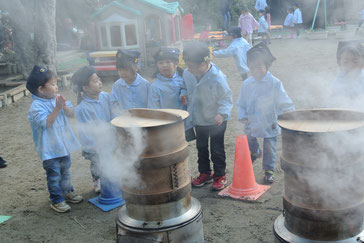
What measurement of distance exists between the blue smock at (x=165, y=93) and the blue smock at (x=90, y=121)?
505mm

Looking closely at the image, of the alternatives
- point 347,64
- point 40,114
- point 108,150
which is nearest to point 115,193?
point 108,150

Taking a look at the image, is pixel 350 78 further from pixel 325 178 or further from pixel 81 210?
pixel 81 210

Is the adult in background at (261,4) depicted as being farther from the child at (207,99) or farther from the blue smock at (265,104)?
the blue smock at (265,104)

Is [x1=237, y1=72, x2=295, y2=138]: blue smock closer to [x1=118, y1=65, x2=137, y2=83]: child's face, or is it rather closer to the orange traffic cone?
the orange traffic cone

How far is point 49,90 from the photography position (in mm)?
3496

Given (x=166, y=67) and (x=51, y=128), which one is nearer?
(x=51, y=128)

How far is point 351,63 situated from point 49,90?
2865 mm

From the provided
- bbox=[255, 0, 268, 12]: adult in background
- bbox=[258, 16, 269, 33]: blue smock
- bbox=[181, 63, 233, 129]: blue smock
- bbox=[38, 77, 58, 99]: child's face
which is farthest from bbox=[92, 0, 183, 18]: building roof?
bbox=[255, 0, 268, 12]: adult in background

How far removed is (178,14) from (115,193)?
11662 millimetres

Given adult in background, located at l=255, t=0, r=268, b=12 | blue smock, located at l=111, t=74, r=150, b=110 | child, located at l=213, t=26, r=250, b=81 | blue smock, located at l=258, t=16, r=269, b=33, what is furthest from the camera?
blue smock, located at l=258, t=16, r=269, b=33

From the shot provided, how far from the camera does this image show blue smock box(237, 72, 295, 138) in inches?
146

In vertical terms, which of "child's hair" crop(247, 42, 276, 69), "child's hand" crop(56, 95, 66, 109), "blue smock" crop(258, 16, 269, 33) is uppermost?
"blue smock" crop(258, 16, 269, 33)

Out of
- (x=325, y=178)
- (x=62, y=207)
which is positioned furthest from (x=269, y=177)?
→ (x=62, y=207)

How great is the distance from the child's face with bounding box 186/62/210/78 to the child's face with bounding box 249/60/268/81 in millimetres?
514
